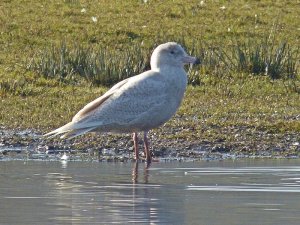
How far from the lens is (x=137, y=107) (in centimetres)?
1238

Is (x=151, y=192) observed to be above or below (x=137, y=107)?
below

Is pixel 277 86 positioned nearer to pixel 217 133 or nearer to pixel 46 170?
pixel 217 133

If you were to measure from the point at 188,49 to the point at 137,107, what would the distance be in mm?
8377

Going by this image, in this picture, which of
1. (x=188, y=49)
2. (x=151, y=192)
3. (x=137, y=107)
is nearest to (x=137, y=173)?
(x=151, y=192)

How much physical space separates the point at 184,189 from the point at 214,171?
4.40 feet

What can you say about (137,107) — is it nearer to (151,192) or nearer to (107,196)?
(151,192)

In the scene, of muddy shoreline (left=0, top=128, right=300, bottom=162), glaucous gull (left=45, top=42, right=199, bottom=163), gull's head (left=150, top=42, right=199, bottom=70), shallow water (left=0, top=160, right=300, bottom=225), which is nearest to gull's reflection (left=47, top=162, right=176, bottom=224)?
shallow water (left=0, top=160, right=300, bottom=225)

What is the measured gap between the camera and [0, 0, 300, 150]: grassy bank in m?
15.0

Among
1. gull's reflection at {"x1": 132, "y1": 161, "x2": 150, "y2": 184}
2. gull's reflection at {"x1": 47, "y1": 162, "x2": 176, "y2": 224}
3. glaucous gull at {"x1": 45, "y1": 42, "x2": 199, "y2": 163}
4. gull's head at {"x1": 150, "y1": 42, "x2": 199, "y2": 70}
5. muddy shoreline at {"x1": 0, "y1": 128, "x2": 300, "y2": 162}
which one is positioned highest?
gull's head at {"x1": 150, "y1": 42, "x2": 199, "y2": 70}

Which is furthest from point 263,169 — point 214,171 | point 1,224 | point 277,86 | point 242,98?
point 277,86

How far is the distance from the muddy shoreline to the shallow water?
565 millimetres

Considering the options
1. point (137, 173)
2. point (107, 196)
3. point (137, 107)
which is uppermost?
point (137, 107)

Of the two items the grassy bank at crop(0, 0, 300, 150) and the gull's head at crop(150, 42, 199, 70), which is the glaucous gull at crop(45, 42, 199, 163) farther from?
the grassy bank at crop(0, 0, 300, 150)

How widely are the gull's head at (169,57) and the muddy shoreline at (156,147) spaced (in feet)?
2.93
